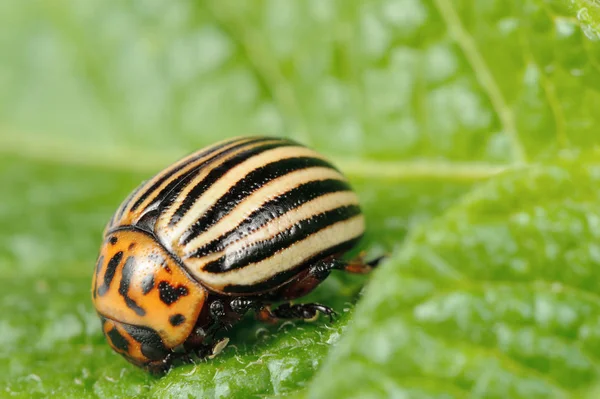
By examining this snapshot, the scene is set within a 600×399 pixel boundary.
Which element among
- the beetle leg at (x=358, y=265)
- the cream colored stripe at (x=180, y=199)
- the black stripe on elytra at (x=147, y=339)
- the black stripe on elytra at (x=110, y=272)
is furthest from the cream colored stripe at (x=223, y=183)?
the beetle leg at (x=358, y=265)

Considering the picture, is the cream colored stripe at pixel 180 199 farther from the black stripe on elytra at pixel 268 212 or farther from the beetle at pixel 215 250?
the black stripe on elytra at pixel 268 212

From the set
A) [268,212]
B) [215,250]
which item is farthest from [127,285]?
[268,212]

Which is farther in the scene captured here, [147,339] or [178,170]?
[178,170]

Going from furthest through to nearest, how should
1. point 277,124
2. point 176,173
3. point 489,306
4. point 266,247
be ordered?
point 277,124 < point 176,173 < point 266,247 < point 489,306

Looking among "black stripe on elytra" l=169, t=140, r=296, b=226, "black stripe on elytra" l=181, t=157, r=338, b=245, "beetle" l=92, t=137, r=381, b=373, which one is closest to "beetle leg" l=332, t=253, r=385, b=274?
"beetle" l=92, t=137, r=381, b=373

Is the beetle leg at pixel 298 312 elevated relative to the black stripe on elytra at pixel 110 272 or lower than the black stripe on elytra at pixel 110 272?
lower

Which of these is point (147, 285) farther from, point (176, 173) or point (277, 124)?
point (277, 124)

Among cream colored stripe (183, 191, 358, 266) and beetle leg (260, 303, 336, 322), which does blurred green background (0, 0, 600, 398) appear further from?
cream colored stripe (183, 191, 358, 266)
